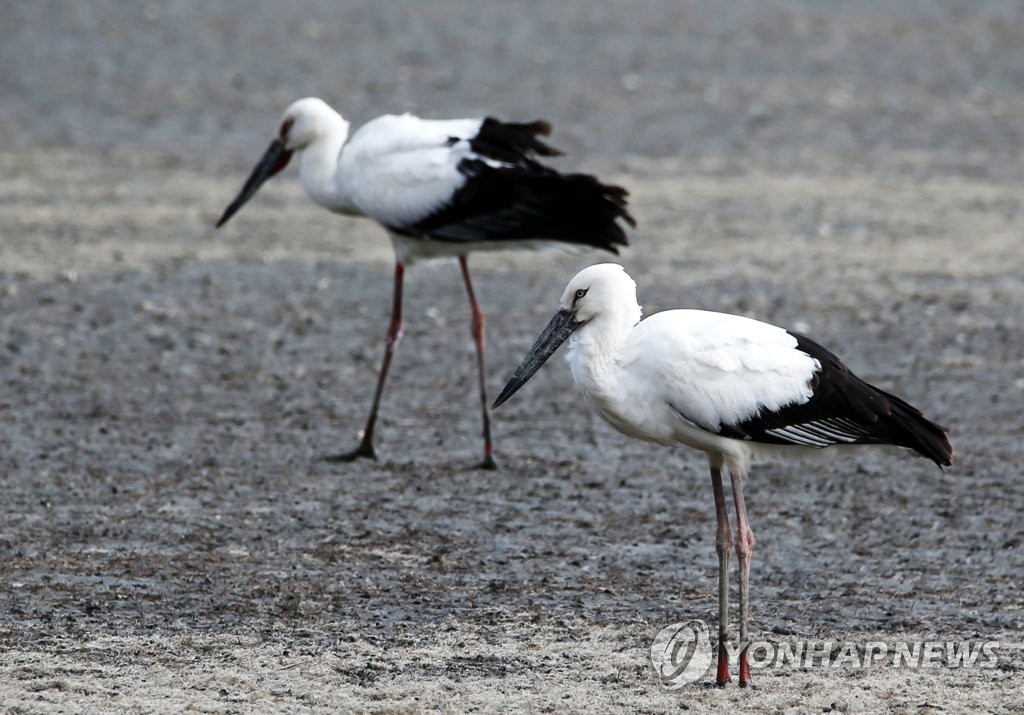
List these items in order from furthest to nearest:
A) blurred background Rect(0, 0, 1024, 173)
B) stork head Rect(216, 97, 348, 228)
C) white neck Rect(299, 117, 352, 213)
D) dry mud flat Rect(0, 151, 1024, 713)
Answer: blurred background Rect(0, 0, 1024, 173)
stork head Rect(216, 97, 348, 228)
white neck Rect(299, 117, 352, 213)
dry mud flat Rect(0, 151, 1024, 713)

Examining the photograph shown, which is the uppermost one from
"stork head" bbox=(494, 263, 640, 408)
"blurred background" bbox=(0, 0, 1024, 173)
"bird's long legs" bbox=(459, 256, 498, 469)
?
"blurred background" bbox=(0, 0, 1024, 173)

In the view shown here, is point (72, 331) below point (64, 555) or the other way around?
the other way around

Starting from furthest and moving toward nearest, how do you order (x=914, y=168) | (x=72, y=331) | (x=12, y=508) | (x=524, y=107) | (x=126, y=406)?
(x=524, y=107), (x=914, y=168), (x=72, y=331), (x=126, y=406), (x=12, y=508)

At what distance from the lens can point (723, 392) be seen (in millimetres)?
5496

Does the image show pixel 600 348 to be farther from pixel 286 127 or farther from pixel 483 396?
pixel 286 127

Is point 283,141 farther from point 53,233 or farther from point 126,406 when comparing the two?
point 53,233

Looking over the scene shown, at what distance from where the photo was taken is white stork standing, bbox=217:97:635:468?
26.7 ft

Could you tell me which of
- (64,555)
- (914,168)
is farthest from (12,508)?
(914,168)

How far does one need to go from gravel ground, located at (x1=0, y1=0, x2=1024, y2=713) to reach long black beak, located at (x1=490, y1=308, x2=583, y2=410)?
86 centimetres

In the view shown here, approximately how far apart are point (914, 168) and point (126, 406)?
8344mm

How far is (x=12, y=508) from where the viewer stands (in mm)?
7250

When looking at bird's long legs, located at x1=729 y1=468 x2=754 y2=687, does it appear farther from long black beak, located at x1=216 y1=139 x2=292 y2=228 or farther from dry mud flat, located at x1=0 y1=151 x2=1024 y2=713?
long black beak, located at x1=216 y1=139 x2=292 y2=228

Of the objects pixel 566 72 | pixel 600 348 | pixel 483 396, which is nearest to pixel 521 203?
pixel 483 396

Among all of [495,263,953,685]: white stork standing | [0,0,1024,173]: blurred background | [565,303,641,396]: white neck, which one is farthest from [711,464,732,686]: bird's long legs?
[0,0,1024,173]: blurred background
